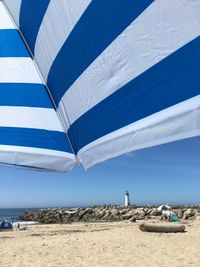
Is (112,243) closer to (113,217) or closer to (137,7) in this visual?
(137,7)

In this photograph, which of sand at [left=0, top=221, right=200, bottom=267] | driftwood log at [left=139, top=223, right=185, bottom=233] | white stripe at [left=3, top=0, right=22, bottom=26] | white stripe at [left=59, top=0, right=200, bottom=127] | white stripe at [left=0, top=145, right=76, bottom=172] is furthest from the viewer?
driftwood log at [left=139, top=223, right=185, bottom=233]

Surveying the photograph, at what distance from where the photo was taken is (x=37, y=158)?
1.77 meters

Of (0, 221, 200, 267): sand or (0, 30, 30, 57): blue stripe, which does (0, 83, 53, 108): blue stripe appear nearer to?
(0, 30, 30, 57): blue stripe

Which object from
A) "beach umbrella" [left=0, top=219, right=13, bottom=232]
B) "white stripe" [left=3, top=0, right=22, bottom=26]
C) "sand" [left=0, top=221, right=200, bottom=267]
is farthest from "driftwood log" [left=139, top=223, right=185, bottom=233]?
"white stripe" [left=3, top=0, right=22, bottom=26]

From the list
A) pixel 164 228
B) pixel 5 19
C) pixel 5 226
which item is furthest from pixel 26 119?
pixel 5 226

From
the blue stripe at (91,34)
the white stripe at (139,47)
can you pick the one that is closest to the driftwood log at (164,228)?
the blue stripe at (91,34)

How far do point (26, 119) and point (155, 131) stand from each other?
0.92 metres

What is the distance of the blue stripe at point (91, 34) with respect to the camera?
1.00 m

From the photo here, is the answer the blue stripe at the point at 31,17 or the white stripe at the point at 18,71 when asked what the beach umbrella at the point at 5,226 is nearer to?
the white stripe at the point at 18,71

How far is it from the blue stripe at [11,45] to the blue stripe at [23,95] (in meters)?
0.16

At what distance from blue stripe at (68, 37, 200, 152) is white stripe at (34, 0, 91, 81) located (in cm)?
29

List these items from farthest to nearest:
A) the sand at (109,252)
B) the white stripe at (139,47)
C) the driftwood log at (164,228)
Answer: the driftwood log at (164,228)
the sand at (109,252)
the white stripe at (139,47)

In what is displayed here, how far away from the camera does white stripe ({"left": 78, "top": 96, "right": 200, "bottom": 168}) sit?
0.86 metres

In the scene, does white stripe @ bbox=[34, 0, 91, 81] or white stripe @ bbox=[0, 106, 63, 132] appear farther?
white stripe @ bbox=[0, 106, 63, 132]
